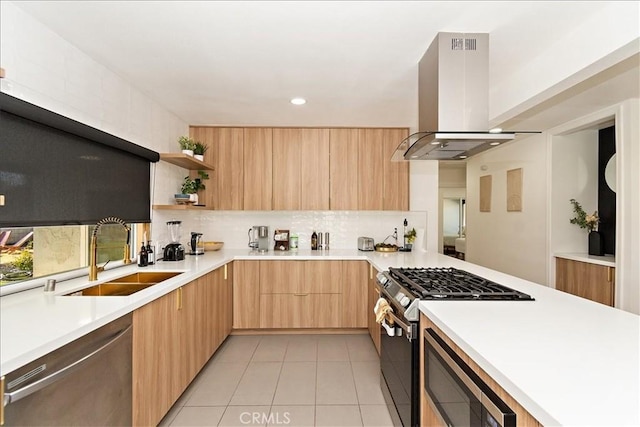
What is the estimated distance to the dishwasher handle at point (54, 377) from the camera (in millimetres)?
1027

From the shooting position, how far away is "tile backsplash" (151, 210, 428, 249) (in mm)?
4293

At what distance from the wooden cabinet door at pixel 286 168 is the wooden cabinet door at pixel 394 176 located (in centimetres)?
107

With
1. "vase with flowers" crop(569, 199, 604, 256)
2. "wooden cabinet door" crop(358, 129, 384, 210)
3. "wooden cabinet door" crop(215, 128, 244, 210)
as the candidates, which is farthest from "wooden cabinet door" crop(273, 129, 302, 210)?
"vase with flowers" crop(569, 199, 604, 256)

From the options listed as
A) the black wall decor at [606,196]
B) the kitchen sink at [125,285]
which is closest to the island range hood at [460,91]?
the kitchen sink at [125,285]

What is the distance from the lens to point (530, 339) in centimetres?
107

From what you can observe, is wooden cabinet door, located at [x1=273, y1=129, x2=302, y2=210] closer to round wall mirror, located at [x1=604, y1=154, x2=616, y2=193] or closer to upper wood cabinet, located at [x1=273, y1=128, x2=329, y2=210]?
upper wood cabinet, located at [x1=273, y1=128, x2=329, y2=210]

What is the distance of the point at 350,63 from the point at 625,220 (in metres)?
3.05

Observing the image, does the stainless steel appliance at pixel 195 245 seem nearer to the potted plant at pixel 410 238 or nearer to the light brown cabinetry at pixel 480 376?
the potted plant at pixel 410 238

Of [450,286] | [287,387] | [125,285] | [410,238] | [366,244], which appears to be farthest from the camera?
[410,238]

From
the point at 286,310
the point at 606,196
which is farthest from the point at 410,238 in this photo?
the point at 606,196

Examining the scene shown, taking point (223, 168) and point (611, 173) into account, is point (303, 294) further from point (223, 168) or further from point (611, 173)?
point (611, 173)

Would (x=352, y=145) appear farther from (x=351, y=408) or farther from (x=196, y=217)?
(x=351, y=408)

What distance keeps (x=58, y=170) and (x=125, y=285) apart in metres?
0.83

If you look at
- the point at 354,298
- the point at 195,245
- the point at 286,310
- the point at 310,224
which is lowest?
the point at 286,310
